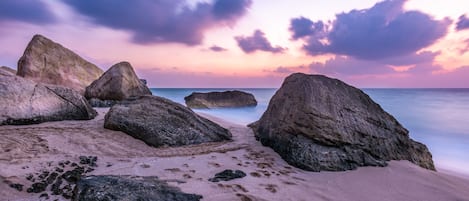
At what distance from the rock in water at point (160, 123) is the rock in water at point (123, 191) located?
2625 mm

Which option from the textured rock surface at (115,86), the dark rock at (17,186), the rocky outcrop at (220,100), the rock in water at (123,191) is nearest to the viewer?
the rock in water at (123,191)

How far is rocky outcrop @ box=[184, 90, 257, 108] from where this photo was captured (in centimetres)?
2597

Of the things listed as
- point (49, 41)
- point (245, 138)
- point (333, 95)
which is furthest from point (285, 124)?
point (49, 41)

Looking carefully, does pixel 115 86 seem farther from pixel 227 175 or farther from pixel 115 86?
pixel 227 175

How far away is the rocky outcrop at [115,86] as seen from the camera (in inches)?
478

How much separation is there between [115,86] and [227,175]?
9767 millimetres

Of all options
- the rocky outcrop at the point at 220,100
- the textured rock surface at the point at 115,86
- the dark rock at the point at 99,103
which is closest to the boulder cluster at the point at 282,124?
the dark rock at the point at 99,103

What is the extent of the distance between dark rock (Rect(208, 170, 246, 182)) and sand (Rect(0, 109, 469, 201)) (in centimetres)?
11

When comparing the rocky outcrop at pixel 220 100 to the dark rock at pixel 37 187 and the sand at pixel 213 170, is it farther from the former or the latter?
the dark rock at pixel 37 187

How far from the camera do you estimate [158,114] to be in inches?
253

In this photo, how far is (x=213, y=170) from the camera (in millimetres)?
4273

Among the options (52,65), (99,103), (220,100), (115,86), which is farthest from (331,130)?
(220,100)

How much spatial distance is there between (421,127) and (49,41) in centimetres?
1867

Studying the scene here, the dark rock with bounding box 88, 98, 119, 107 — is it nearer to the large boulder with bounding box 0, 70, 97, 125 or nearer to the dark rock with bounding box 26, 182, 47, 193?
the large boulder with bounding box 0, 70, 97, 125
